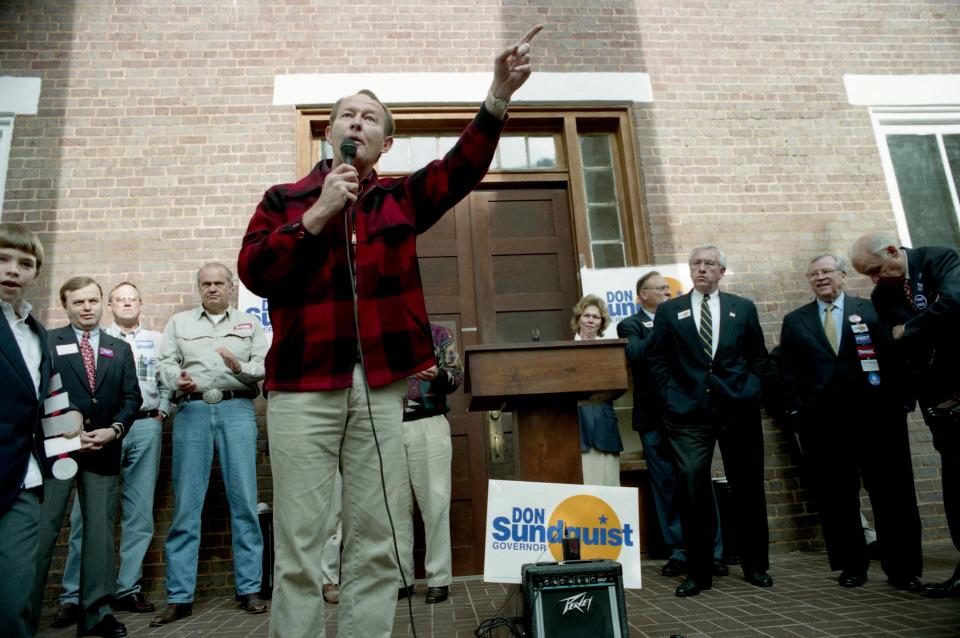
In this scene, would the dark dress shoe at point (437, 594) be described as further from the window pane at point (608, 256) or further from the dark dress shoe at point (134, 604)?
the window pane at point (608, 256)

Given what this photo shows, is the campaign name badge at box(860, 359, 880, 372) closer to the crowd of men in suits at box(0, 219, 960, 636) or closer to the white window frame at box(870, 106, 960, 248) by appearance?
the crowd of men in suits at box(0, 219, 960, 636)

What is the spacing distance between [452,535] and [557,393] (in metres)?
2.70

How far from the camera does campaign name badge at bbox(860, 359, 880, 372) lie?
3908mm

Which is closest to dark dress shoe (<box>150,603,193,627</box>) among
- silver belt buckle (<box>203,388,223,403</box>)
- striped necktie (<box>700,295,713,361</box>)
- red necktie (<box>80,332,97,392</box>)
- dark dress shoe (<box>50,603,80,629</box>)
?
dark dress shoe (<box>50,603,80,629</box>)

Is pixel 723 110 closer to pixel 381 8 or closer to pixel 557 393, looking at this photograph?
pixel 381 8

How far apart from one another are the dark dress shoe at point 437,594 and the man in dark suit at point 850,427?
7.52 ft

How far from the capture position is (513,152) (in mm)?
5906

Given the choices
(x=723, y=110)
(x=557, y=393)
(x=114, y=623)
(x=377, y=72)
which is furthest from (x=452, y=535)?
(x=723, y=110)

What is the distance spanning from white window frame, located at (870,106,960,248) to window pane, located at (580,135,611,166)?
246 cm

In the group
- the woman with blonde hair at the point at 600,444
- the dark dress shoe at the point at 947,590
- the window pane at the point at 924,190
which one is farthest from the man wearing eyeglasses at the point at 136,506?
the window pane at the point at 924,190

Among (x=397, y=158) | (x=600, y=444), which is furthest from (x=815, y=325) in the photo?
(x=397, y=158)

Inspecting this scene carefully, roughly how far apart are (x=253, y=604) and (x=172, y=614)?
1.44ft

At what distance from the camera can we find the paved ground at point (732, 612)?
2.89m

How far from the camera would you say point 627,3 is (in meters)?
6.07
